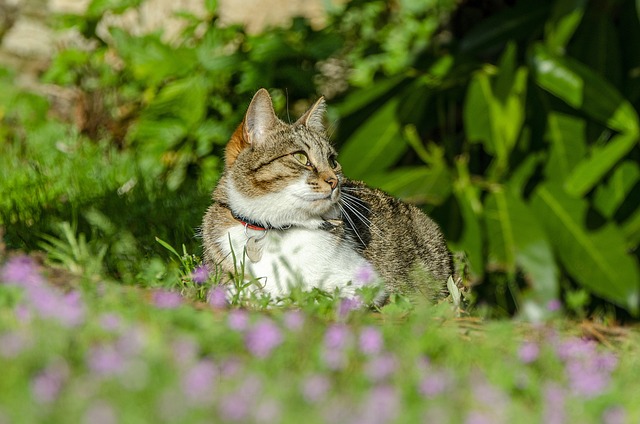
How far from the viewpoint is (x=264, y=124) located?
13.4ft

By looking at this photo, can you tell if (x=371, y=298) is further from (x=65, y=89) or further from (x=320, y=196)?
(x=65, y=89)

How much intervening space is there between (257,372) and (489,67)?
3.22 metres

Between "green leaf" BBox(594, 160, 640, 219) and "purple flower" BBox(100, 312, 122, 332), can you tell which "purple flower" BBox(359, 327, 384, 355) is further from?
"green leaf" BBox(594, 160, 640, 219)

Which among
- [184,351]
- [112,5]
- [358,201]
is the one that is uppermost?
A: [184,351]

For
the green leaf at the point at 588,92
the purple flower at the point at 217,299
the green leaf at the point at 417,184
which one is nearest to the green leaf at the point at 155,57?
the green leaf at the point at 417,184

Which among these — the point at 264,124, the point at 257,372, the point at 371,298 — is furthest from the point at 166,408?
the point at 264,124

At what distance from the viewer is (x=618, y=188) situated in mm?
4953

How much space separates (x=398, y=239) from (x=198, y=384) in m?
2.53

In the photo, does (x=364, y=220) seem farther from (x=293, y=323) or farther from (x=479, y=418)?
(x=479, y=418)

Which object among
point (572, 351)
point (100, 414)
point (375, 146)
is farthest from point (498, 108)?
point (100, 414)

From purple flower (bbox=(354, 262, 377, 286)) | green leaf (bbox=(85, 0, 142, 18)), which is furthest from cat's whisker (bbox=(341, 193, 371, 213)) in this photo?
green leaf (bbox=(85, 0, 142, 18))

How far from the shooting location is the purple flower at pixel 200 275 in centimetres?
339

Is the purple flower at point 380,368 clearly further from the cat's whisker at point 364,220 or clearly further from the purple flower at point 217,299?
the cat's whisker at point 364,220

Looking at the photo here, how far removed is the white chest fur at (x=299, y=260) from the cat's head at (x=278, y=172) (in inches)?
2.4
